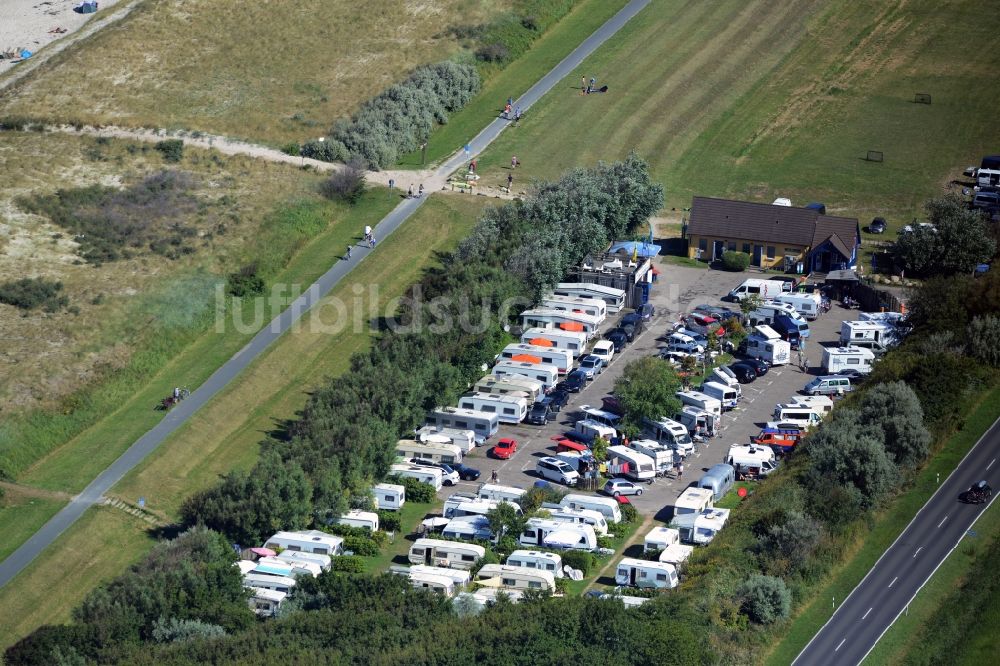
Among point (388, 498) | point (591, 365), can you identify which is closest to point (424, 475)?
point (388, 498)

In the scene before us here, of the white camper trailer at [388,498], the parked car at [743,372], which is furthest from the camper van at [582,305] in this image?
the white camper trailer at [388,498]

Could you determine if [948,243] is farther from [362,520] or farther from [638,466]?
[362,520]

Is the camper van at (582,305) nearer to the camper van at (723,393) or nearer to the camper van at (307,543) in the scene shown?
the camper van at (723,393)

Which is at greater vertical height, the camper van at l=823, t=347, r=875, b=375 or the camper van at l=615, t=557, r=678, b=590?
the camper van at l=823, t=347, r=875, b=375

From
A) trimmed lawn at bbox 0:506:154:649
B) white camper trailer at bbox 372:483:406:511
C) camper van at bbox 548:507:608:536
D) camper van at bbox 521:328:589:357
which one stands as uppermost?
camper van at bbox 521:328:589:357

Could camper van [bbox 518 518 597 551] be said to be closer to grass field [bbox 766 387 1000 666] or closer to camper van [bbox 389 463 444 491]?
camper van [bbox 389 463 444 491]

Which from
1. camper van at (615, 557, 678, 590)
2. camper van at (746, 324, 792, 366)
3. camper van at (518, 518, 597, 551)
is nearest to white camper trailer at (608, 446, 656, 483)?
camper van at (518, 518, 597, 551)

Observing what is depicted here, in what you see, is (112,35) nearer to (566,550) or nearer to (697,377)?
(697,377)
